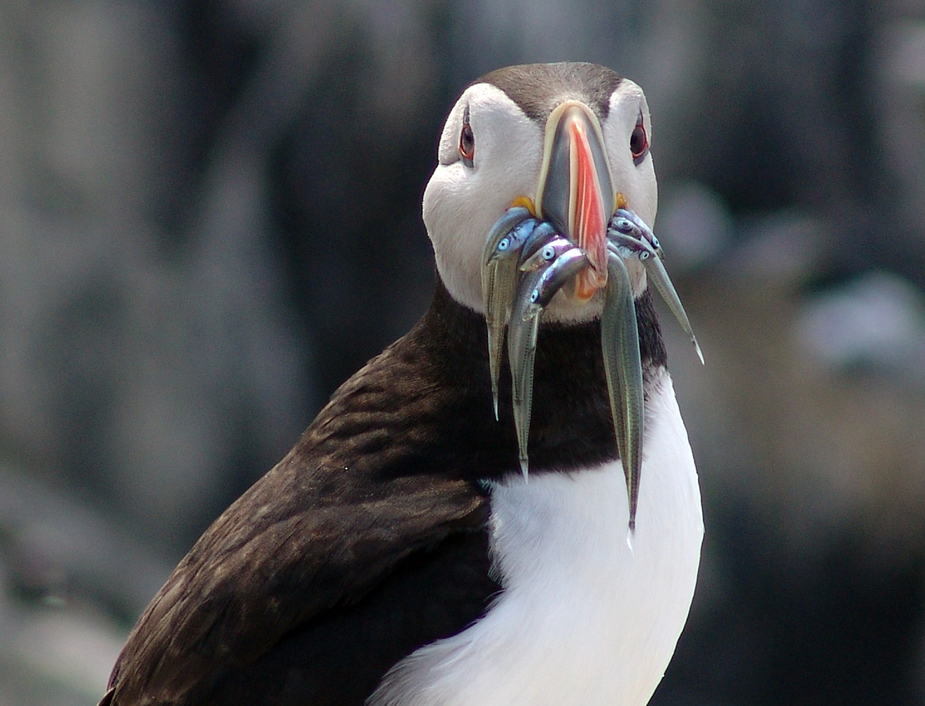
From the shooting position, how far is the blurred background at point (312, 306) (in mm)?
4875

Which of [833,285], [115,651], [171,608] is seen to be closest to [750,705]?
[833,285]

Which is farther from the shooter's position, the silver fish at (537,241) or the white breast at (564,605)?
the white breast at (564,605)

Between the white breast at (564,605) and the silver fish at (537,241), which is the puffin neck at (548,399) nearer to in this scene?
the white breast at (564,605)

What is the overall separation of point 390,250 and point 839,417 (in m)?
2.06

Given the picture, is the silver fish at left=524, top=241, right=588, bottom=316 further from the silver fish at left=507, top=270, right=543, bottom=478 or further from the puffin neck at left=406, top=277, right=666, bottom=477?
the puffin neck at left=406, top=277, right=666, bottom=477

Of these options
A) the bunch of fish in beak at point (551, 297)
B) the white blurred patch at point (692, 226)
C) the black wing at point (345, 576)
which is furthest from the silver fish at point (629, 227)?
the white blurred patch at point (692, 226)

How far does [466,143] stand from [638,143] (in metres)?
0.23

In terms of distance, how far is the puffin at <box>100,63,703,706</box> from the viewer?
4.89ft

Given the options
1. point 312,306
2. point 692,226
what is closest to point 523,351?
point 312,306

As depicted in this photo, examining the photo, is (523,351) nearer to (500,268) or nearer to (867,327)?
(500,268)

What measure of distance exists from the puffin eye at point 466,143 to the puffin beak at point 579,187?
0.49 ft

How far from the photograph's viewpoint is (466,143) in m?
1.57

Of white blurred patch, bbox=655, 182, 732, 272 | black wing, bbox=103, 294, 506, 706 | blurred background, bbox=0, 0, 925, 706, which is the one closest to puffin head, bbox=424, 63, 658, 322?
black wing, bbox=103, 294, 506, 706

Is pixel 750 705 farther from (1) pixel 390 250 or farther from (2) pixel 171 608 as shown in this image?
(2) pixel 171 608
